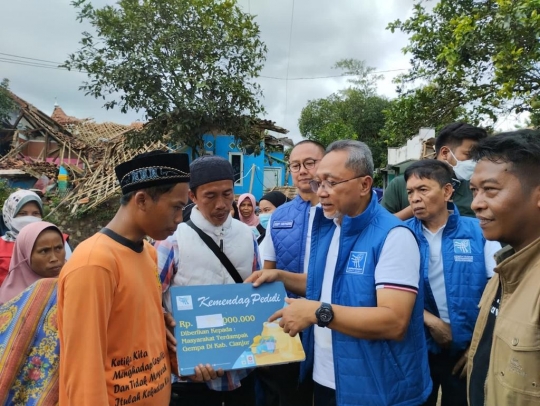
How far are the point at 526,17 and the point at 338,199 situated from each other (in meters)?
4.87

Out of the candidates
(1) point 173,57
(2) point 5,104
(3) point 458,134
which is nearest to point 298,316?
(3) point 458,134

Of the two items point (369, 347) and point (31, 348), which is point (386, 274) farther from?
point (31, 348)

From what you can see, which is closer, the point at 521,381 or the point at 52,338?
the point at 521,381

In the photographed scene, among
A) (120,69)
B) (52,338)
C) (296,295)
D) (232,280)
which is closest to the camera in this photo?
(52,338)

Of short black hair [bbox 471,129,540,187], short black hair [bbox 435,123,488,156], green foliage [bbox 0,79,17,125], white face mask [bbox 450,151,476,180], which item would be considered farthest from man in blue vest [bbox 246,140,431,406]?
green foliage [bbox 0,79,17,125]

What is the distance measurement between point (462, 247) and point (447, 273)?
20 cm

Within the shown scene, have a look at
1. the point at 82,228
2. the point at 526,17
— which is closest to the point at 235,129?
the point at 82,228

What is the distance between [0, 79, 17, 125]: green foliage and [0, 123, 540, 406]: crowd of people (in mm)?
20303

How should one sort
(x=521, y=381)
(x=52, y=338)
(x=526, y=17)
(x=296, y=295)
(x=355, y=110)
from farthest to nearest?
1. (x=355, y=110)
2. (x=526, y=17)
3. (x=296, y=295)
4. (x=52, y=338)
5. (x=521, y=381)

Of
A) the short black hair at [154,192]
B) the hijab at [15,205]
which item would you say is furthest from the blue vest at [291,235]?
the hijab at [15,205]

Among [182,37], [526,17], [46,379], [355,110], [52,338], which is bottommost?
[46,379]

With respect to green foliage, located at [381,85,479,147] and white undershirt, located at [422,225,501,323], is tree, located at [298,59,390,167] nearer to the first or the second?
green foliage, located at [381,85,479,147]

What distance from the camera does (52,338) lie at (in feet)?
6.81

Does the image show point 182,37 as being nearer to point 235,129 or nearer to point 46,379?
A: point 235,129
